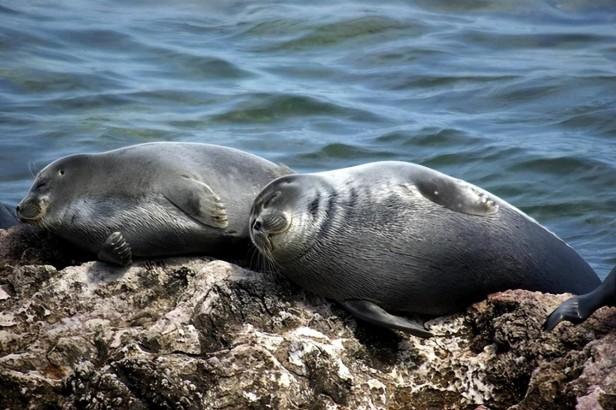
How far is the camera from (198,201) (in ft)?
20.8

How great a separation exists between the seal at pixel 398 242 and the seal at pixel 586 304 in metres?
0.65

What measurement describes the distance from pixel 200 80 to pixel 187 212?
9.40 m

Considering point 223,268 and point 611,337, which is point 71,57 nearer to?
point 223,268

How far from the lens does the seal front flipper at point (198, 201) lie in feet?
20.7

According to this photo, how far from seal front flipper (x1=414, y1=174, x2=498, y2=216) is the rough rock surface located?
482 millimetres

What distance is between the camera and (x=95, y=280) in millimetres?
5980

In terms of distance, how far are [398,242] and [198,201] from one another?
1089 mm

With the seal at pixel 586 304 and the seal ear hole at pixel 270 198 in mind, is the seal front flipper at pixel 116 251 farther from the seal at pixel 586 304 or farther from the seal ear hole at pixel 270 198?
the seal at pixel 586 304

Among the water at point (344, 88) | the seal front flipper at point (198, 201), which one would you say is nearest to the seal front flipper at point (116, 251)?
the seal front flipper at point (198, 201)

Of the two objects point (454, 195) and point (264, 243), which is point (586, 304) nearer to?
point (454, 195)

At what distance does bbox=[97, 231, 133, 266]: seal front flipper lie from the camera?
6.09m

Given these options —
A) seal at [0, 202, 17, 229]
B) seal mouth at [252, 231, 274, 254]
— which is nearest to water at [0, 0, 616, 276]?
seal at [0, 202, 17, 229]

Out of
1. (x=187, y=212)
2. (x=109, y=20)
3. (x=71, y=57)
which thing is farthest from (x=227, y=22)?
(x=187, y=212)

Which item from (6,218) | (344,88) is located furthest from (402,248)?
(344,88)
